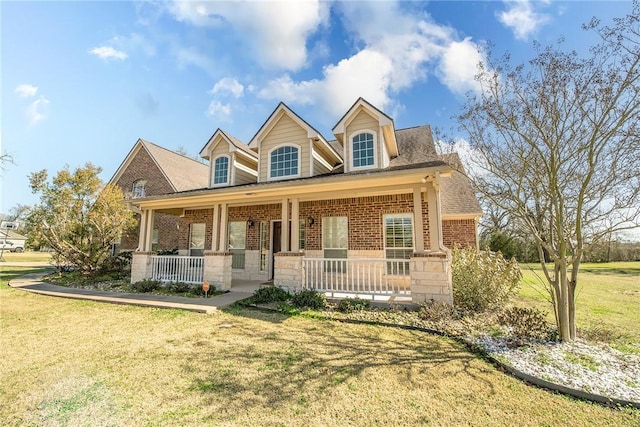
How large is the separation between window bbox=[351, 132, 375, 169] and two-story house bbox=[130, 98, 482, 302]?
0.04m

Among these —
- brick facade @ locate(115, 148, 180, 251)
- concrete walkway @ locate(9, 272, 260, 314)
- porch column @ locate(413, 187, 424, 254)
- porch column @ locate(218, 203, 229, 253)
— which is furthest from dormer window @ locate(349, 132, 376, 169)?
brick facade @ locate(115, 148, 180, 251)

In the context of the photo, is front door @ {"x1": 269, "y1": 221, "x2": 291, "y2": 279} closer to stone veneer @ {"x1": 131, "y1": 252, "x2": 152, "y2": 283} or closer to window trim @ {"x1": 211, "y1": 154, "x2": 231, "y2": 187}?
window trim @ {"x1": 211, "y1": 154, "x2": 231, "y2": 187}

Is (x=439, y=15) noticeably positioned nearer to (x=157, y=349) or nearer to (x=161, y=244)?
(x=157, y=349)

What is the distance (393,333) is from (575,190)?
15.3 feet

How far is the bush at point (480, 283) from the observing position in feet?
22.5

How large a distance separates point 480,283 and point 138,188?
2145cm

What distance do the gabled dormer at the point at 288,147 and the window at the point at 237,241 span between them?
7.55ft

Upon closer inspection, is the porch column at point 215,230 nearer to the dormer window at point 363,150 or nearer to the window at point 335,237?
the window at point 335,237

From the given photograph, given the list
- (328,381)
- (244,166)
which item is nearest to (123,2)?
(244,166)

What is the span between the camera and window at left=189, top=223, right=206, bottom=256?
12898 millimetres

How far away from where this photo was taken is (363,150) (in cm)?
1019

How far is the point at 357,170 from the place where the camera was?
1013cm

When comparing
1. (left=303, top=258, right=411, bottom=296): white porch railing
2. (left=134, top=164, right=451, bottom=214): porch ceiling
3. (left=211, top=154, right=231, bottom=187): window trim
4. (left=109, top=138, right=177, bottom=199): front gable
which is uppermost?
(left=109, top=138, right=177, bottom=199): front gable

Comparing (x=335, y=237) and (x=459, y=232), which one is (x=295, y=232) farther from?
(x=459, y=232)
